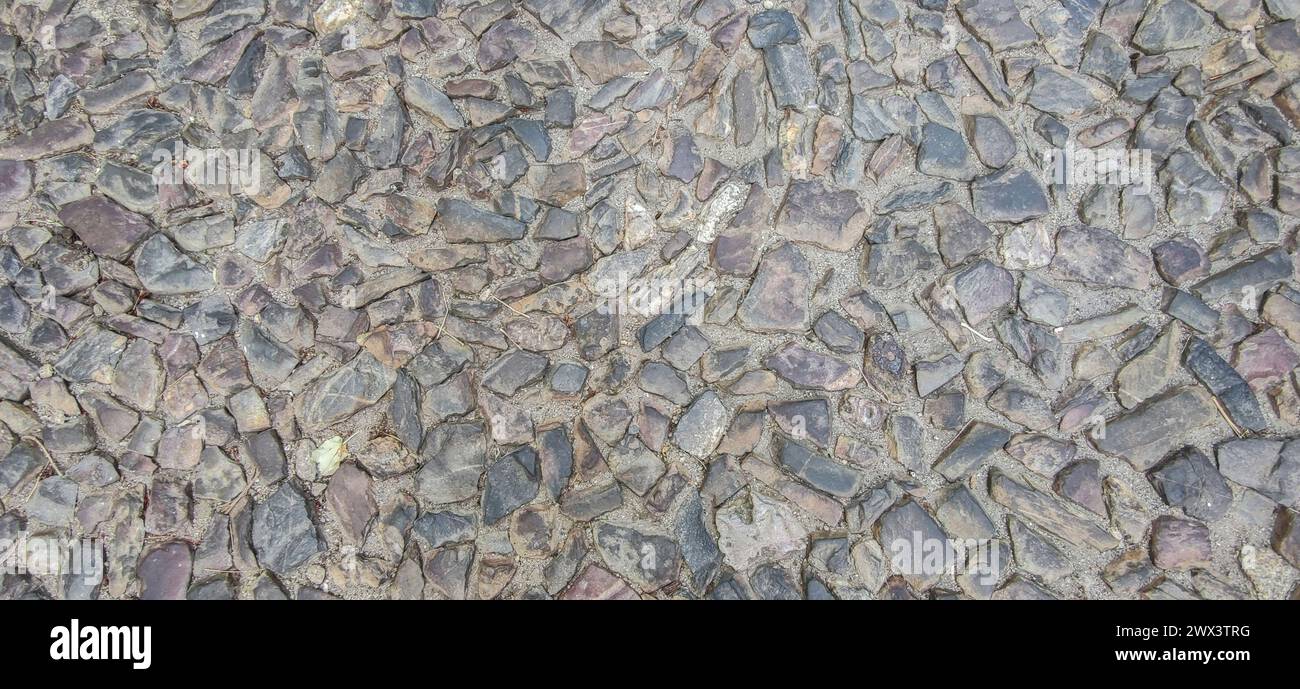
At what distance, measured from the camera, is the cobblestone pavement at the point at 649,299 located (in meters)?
3.19

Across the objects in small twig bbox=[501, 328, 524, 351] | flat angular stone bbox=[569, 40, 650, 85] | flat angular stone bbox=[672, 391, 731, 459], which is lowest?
flat angular stone bbox=[672, 391, 731, 459]

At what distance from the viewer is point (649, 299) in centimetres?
334

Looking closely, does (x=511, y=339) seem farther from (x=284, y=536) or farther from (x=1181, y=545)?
(x=1181, y=545)

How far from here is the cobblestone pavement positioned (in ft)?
10.5

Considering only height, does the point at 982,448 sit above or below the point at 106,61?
below

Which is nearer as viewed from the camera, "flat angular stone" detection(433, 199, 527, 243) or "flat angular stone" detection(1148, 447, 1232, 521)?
"flat angular stone" detection(1148, 447, 1232, 521)

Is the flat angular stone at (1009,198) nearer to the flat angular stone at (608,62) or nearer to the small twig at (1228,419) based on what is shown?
the small twig at (1228,419)

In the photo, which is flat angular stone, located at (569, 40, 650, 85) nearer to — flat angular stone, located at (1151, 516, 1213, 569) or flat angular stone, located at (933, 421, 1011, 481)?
flat angular stone, located at (933, 421, 1011, 481)

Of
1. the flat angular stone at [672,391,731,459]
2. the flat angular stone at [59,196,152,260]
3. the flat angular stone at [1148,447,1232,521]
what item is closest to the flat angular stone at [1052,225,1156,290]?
the flat angular stone at [1148,447,1232,521]

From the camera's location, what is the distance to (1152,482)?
3.18 m

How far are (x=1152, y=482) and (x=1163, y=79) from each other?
163cm

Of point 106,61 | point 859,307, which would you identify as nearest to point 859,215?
point 859,307

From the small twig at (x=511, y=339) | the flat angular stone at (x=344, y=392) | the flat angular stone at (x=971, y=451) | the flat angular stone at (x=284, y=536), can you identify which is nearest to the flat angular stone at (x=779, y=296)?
the flat angular stone at (x=971, y=451)

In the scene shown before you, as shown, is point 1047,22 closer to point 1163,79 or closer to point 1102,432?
point 1163,79
